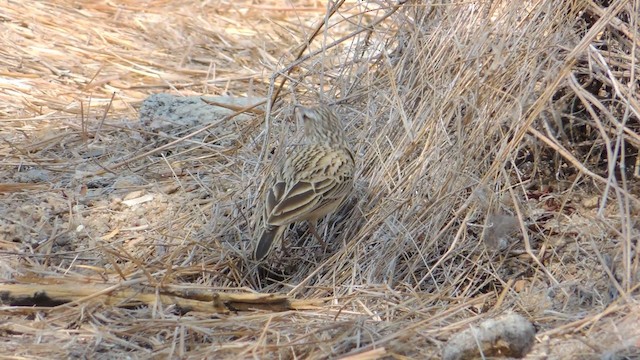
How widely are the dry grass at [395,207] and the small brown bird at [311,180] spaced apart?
210mm

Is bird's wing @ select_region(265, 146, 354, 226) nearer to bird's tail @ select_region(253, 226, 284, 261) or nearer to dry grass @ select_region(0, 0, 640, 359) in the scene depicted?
bird's tail @ select_region(253, 226, 284, 261)

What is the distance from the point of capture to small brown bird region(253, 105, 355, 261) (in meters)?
4.86

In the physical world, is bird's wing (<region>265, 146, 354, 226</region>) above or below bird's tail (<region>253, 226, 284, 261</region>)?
above

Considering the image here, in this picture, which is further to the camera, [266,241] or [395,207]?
[395,207]

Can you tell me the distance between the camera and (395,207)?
16.5 ft

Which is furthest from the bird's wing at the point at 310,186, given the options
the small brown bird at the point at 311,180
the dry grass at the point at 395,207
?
the dry grass at the point at 395,207

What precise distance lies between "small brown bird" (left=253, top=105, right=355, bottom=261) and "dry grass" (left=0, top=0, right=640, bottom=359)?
210 mm

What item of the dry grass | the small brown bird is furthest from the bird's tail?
the dry grass

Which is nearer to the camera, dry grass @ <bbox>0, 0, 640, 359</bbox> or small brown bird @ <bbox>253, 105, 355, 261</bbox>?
dry grass @ <bbox>0, 0, 640, 359</bbox>

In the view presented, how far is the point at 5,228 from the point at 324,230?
1741 mm

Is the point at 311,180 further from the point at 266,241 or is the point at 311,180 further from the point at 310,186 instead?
the point at 266,241

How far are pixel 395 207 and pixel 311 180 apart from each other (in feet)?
1.46

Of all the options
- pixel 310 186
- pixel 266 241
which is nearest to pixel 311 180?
pixel 310 186

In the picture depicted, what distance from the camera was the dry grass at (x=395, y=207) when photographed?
4195 millimetres
